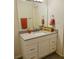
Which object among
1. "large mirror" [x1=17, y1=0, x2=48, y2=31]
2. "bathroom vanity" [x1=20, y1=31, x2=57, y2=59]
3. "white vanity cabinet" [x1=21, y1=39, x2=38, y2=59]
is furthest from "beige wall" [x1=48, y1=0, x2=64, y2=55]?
"white vanity cabinet" [x1=21, y1=39, x2=38, y2=59]

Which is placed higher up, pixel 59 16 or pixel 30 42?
pixel 59 16

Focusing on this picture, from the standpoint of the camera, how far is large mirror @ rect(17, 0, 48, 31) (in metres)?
3.01

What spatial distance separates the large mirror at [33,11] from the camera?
9.86ft

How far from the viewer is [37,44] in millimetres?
2754

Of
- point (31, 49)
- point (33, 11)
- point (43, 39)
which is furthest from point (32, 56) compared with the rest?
point (33, 11)

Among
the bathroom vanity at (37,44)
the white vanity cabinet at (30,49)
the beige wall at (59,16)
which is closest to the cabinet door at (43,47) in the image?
the bathroom vanity at (37,44)

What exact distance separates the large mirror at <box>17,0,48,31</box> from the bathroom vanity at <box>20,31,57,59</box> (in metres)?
0.53

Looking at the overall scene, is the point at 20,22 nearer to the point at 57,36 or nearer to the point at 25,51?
the point at 25,51

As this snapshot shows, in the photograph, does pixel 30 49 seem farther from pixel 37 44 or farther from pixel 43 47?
pixel 43 47

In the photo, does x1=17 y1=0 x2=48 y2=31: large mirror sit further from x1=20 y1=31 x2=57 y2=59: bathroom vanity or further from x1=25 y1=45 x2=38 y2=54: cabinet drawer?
x1=25 y1=45 x2=38 y2=54: cabinet drawer

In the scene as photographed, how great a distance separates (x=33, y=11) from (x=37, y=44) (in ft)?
3.71

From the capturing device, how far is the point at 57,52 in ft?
11.7

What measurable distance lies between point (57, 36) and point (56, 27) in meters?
0.31
